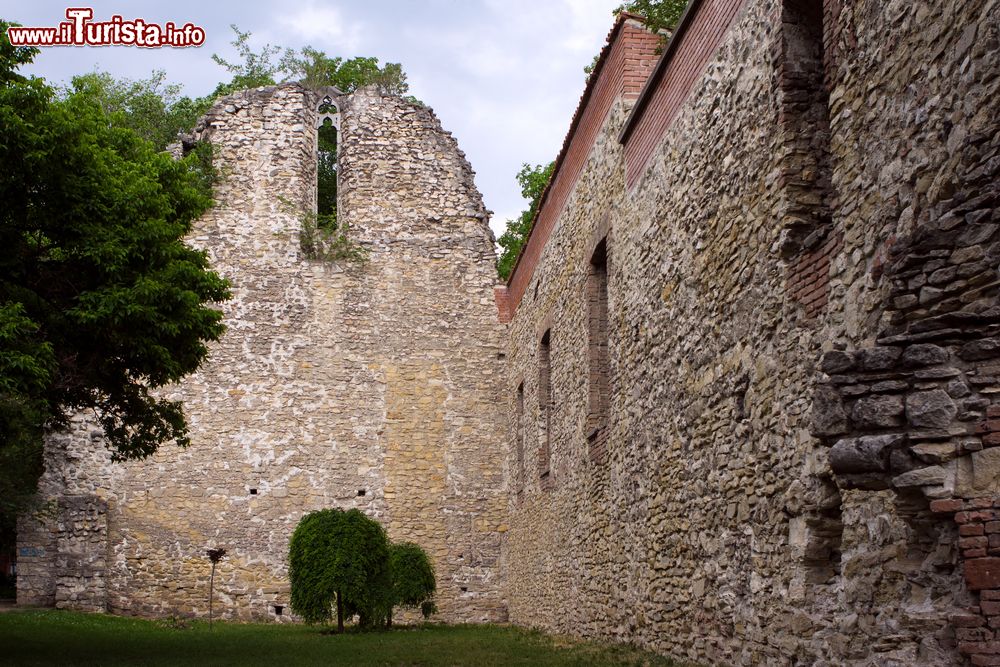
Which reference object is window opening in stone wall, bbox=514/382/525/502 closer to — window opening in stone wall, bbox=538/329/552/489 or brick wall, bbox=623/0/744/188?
window opening in stone wall, bbox=538/329/552/489

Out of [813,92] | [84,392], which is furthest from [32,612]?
[813,92]

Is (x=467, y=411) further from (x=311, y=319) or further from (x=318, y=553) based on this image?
(x=318, y=553)

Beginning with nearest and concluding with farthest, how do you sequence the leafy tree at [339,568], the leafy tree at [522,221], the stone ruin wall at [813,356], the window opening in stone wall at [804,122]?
the stone ruin wall at [813,356] < the window opening in stone wall at [804,122] < the leafy tree at [339,568] < the leafy tree at [522,221]

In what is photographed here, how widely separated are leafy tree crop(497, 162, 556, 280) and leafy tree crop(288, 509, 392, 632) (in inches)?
507

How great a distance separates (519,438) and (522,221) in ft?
37.1

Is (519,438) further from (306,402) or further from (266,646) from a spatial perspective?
(266,646)

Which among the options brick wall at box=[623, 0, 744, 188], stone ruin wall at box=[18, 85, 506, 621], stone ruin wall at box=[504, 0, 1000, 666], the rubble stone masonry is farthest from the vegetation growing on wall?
brick wall at box=[623, 0, 744, 188]

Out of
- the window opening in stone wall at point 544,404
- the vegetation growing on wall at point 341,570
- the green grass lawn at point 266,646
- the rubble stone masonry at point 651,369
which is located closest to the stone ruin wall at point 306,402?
the rubble stone masonry at point 651,369

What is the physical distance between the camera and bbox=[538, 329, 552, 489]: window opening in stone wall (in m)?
15.8

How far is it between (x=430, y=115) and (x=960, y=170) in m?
17.9

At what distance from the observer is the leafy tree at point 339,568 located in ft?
48.9

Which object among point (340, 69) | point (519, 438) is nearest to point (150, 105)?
point (340, 69)

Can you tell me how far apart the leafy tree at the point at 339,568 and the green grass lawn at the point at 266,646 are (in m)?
0.42

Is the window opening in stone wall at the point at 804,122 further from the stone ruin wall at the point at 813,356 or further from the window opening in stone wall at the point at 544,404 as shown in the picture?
the window opening in stone wall at the point at 544,404
